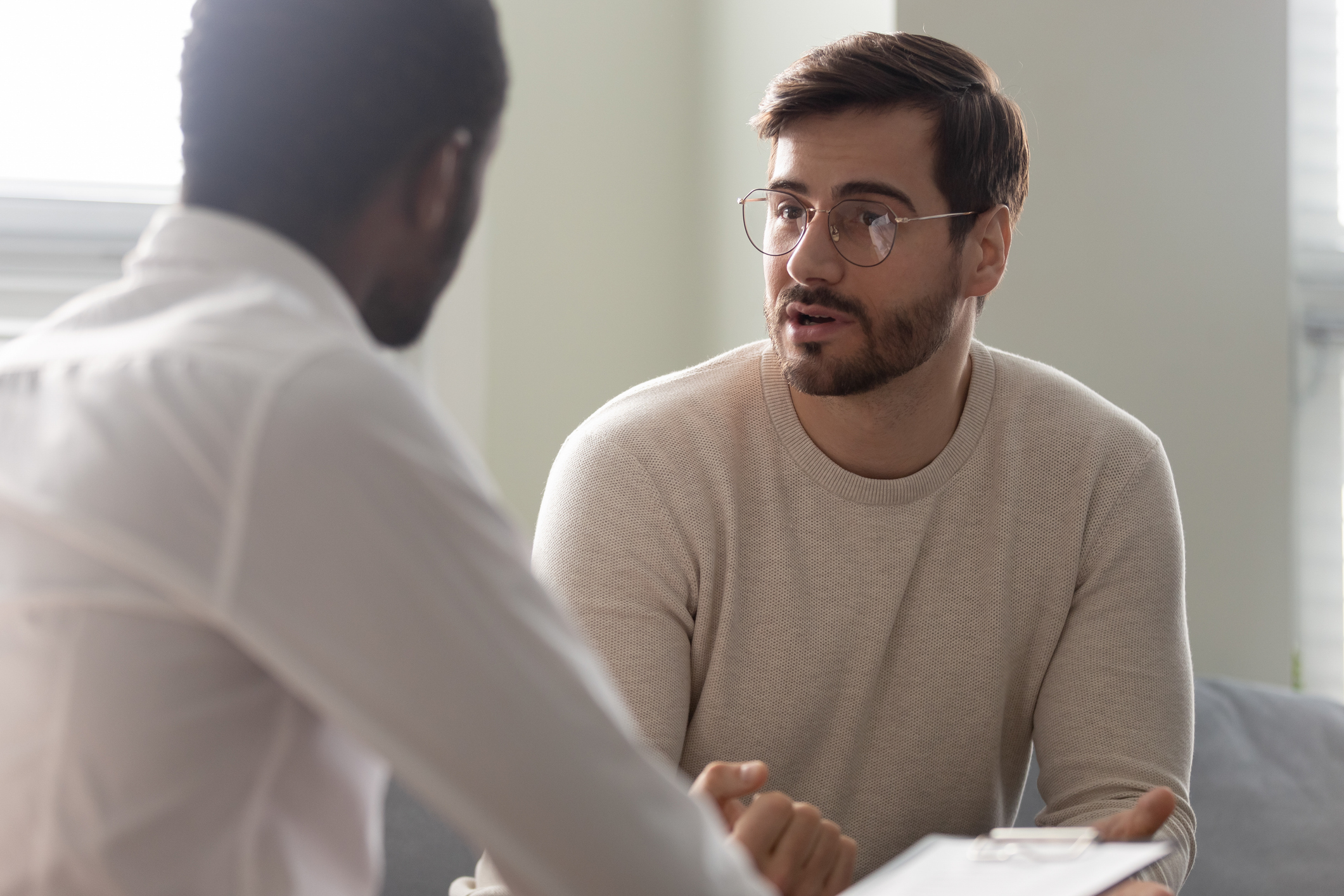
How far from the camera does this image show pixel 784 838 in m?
1.01

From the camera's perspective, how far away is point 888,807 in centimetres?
144

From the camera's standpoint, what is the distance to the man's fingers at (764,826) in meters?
1.00

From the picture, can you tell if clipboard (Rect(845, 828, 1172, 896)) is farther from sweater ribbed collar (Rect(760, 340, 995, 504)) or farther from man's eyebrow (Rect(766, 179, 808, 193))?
man's eyebrow (Rect(766, 179, 808, 193))

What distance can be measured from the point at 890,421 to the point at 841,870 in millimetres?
622

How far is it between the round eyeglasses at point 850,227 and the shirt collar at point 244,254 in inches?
35.1

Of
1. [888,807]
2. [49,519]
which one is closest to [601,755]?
[49,519]

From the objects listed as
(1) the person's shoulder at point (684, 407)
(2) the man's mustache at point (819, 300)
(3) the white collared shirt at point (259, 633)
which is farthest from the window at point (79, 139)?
(3) the white collared shirt at point (259, 633)

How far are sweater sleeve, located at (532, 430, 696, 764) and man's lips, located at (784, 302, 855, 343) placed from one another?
23cm

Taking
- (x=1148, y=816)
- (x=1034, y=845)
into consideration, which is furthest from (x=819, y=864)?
(x=1148, y=816)

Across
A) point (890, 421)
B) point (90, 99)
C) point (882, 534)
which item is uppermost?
point (90, 99)

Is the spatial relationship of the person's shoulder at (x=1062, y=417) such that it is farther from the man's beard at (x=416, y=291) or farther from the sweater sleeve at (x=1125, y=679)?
the man's beard at (x=416, y=291)

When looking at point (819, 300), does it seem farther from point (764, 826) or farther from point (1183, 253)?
point (1183, 253)

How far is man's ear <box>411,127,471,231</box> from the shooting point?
71 centimetres

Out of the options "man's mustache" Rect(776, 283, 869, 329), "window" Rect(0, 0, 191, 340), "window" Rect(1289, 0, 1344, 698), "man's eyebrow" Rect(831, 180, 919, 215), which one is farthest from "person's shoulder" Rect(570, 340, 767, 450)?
"window" Rect(1289, 0, 1344, 698)
